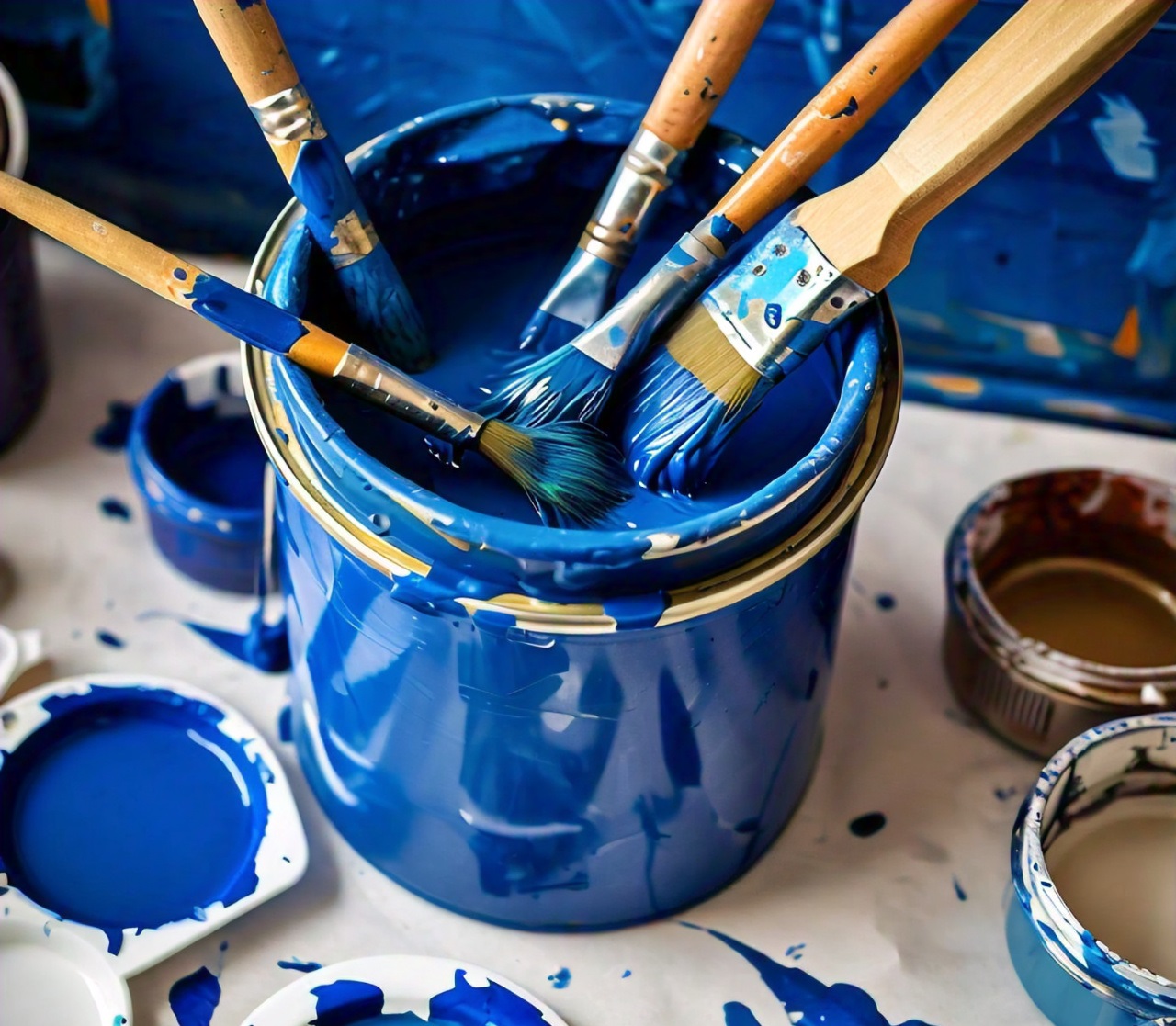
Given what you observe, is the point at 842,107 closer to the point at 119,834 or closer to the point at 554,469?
the point at 554,469

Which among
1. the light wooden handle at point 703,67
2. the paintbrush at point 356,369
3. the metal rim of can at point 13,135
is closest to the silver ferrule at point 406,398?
the paintbrush at point 356,369

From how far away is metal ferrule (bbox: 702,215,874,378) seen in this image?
81 centimetres

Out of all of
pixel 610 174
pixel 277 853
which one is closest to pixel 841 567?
pixel 610 174

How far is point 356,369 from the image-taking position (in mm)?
815

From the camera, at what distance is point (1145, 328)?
1255 mm

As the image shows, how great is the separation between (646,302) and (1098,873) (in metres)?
0.52

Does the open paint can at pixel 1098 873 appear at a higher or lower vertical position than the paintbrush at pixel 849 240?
lower

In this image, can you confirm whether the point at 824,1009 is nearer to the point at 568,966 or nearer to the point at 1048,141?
the point at 568,966

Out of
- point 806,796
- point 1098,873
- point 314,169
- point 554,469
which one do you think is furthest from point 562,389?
point 1098,873

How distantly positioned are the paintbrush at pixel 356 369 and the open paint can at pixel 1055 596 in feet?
1.21

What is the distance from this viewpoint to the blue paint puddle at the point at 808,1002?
0.99 metres

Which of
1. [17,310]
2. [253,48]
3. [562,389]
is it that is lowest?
[17,310]

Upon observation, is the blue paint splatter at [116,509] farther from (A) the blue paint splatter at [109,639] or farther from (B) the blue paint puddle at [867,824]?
(B) the blue paint puddle at [867,824]

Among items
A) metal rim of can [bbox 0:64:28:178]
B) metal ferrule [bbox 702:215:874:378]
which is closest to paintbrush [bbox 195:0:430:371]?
metal ferrule [bbox 702:215:874:378]
